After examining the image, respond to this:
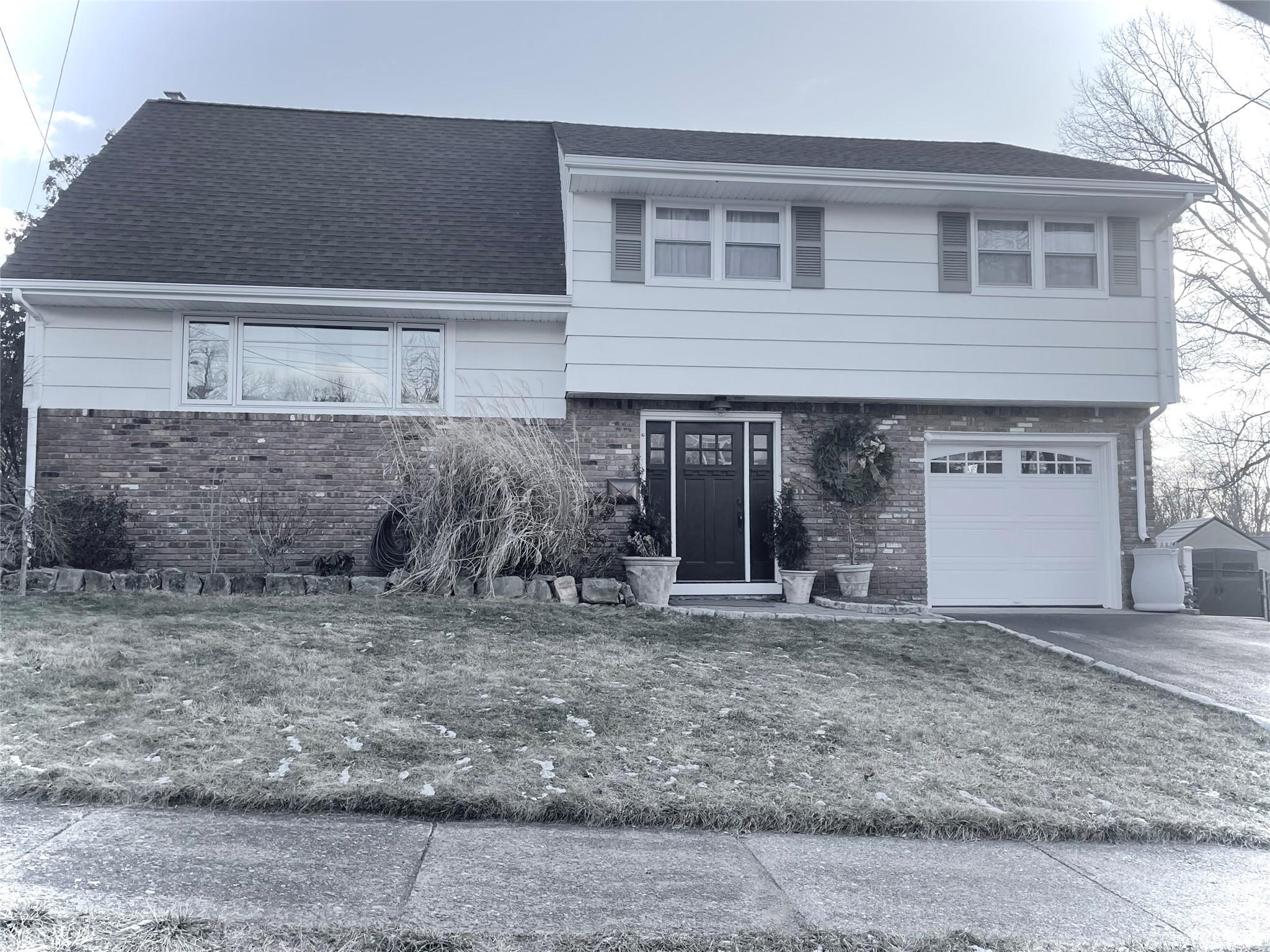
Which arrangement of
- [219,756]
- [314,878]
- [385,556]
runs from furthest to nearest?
[385,556]
[219,756]
[314,878]

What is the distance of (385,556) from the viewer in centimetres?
1016

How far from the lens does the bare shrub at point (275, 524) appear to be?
10.1m

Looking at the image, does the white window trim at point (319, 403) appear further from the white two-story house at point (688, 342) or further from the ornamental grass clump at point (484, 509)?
the ornamental grass clump at point (484, 509)

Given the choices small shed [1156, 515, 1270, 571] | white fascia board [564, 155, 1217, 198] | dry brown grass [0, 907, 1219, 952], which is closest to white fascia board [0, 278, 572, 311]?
white fascia board [564, 155, 1217, 198]

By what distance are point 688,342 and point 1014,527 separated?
4784 millimetres

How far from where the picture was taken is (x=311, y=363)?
424 inches

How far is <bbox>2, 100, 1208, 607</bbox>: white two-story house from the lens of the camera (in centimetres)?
1035

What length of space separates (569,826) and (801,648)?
159 inches

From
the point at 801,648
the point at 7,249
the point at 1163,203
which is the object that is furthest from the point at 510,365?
the point at 7,249

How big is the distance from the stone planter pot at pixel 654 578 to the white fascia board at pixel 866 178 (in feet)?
14.1

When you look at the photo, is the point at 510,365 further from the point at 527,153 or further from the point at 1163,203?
the point at 1163,203

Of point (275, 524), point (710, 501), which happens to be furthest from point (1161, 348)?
point (275, 524)

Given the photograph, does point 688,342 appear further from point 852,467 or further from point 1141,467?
point 1141,467

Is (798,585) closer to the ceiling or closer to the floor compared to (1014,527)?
closer to the floor
